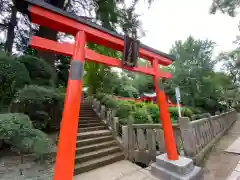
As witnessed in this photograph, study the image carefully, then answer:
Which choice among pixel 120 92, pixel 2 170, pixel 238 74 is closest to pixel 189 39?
pixel 238 74

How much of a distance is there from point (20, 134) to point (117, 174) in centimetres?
218

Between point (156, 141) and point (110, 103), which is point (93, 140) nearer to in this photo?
point (156, 141)

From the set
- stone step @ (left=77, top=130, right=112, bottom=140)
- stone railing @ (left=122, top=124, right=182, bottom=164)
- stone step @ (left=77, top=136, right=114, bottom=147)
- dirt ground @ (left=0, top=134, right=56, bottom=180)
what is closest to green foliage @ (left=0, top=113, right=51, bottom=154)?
dirt ground @ (left=0, top=134, right=56, bottom=180)

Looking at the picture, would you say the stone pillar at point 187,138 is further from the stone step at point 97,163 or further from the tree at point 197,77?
the tree at point 197,77

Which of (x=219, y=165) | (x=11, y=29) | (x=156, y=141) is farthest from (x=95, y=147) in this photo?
(x=11, y=29)

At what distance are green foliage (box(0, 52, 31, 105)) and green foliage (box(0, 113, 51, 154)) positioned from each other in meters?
1.24

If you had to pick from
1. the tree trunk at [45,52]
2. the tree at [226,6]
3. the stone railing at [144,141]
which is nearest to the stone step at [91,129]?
the stone railing at [144,141]

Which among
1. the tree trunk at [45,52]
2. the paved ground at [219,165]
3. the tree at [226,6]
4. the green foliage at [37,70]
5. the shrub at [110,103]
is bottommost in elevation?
the paved ground at [219,165]

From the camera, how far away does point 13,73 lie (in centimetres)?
355

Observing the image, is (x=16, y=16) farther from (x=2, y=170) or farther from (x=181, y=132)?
(x=181, y=132)

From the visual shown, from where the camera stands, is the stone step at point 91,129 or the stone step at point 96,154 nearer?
the stone step at point 96,154

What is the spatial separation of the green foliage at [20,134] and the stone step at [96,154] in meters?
1.23

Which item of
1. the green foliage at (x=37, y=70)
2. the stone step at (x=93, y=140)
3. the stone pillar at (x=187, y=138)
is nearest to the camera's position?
the stone pillar at (x=187, y=138)

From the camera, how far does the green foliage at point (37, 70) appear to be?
15.4 feet
